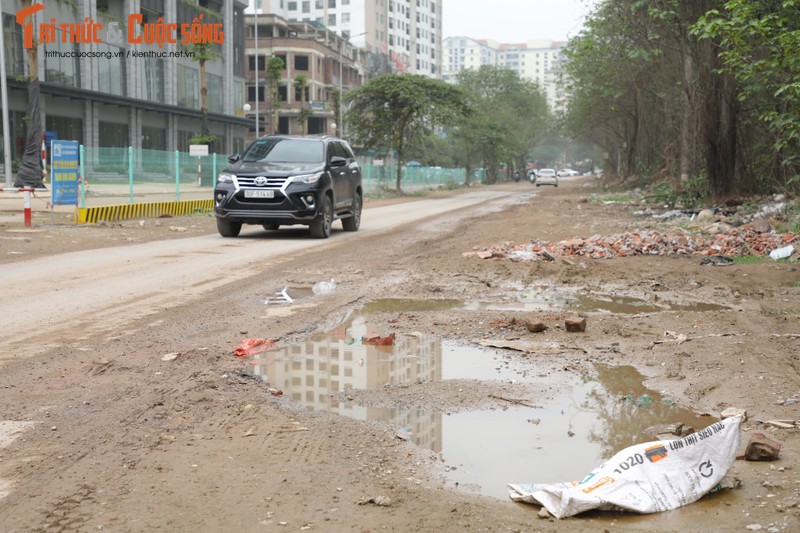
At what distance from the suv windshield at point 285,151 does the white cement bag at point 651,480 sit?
1391cm

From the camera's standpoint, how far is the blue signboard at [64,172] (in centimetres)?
1984

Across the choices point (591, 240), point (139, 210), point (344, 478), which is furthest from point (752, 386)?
point (139, 210)

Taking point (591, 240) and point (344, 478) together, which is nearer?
point (344, 478)

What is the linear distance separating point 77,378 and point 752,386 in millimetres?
4430

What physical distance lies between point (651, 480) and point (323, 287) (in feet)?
22.4

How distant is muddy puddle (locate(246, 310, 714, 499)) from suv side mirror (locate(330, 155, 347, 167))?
412 inches

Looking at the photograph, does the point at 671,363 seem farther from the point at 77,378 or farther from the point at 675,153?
the point at 675,153

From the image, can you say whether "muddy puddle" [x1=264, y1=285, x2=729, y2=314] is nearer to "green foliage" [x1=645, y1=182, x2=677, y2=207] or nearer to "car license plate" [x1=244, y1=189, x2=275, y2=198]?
"car license plate" [x1=244, y1=189, x2=275, y2=198]

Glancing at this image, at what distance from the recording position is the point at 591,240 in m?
14.5

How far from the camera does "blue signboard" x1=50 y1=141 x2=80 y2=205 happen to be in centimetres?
1984

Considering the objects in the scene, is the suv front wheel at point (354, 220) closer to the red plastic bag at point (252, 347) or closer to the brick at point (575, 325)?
the brick at point (575, 325)

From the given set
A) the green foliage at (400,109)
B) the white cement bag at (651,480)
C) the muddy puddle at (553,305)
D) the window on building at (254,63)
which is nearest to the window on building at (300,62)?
the window on building at (254,63)

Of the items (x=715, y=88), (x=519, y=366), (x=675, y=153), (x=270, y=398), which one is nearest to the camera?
(x=270, y=398)

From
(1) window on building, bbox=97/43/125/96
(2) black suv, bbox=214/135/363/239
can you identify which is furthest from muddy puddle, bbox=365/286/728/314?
(1) window on building, bbox=97/43/125/96
